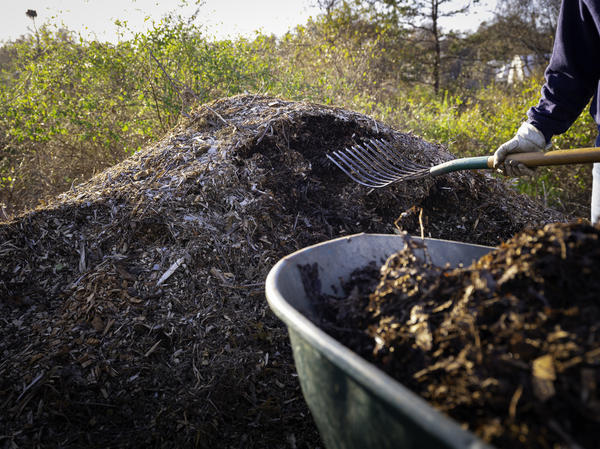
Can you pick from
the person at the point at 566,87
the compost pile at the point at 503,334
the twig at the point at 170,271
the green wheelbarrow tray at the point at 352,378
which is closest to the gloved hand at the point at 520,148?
the person at the point at 566,87

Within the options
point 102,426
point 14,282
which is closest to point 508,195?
point 102,426

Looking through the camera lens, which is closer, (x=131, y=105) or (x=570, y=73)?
(x=570, y=73)

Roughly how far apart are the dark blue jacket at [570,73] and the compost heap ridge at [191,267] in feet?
2.66

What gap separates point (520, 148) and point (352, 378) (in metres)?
1.89

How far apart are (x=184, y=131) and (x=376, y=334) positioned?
272cm

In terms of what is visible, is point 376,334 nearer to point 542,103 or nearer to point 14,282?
point 542,103

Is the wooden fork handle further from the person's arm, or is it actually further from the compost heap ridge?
the compost heap ridge

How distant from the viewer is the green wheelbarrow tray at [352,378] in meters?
0.65

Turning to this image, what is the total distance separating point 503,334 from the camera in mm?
842

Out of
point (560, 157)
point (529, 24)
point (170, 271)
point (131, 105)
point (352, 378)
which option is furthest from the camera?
point (529, 24)

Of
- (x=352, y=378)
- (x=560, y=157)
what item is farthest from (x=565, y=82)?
(x=352, y=378)

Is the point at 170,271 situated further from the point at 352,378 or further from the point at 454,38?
the point at 454,38

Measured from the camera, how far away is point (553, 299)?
0.92 meters

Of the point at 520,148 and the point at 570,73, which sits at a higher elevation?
the point at 570,73
